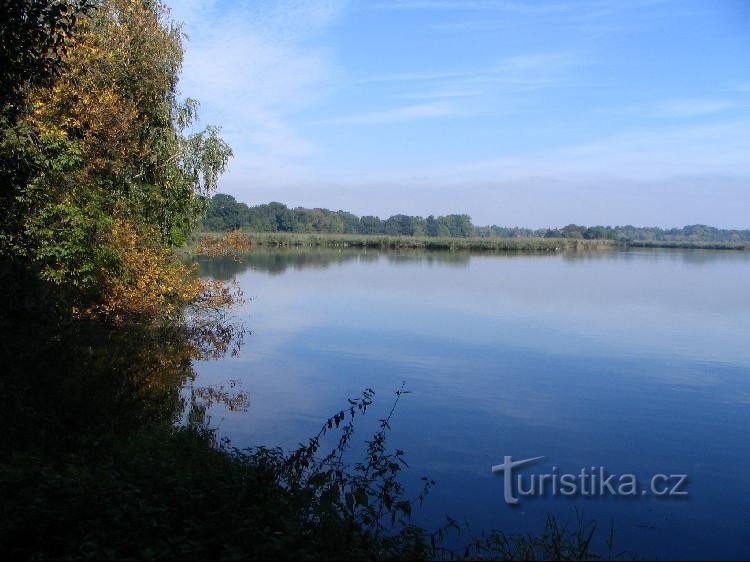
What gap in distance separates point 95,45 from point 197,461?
11.7 metres

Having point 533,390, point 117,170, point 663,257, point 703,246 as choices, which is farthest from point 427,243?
point 533,390

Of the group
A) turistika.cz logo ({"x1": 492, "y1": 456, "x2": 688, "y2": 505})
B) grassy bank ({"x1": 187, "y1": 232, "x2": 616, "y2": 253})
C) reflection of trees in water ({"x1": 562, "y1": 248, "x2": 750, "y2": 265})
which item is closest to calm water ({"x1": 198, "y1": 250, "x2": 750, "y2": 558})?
turistika.cz logo ({"x1": 492, "y1": 456, "x2": 688, "y2": 505})

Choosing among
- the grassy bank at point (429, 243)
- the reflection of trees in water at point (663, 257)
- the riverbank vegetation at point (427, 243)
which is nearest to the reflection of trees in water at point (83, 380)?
the reflection of trees in water at point (663, 257)

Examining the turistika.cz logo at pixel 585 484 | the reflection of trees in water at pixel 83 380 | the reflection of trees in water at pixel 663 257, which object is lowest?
the turistika.cz logo at pixel 585 484

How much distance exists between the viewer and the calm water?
26.4ft

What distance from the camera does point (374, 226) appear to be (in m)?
138

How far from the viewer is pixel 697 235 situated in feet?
437

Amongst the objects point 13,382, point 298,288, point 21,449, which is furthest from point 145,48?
point 298,288

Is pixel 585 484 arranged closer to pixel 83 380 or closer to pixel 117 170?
pixel 83 380

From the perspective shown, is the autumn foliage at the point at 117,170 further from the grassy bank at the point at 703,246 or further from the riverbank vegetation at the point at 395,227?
the grassy bank at the point at 703,246

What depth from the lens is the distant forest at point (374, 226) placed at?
101 m

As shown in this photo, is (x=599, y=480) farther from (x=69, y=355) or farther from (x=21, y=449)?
(x=69, y=355)

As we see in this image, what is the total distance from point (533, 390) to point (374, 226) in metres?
124

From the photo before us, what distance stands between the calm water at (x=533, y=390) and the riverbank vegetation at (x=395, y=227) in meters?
57.1
